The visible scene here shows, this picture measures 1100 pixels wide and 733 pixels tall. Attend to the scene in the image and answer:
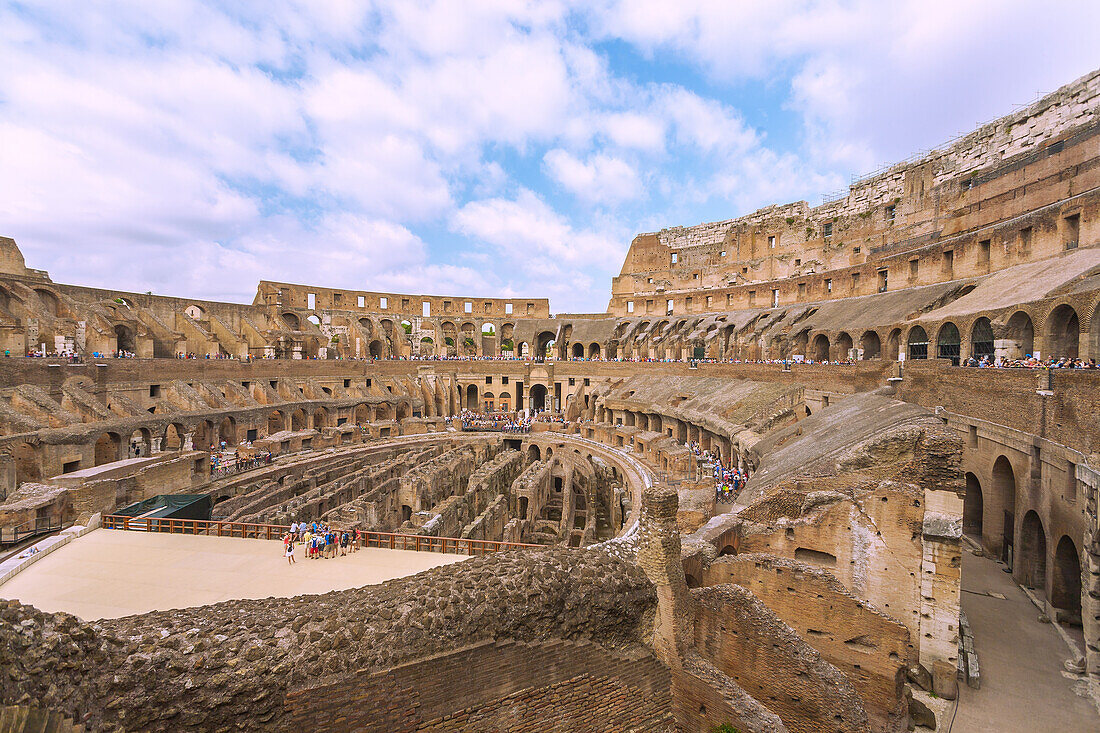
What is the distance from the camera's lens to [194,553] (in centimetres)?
1112

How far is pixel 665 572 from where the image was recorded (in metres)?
7.58

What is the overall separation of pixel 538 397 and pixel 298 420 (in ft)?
70.8

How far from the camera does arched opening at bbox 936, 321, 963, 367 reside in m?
19.5

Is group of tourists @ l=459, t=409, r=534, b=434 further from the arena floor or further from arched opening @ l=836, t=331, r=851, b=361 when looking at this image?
the arena floor

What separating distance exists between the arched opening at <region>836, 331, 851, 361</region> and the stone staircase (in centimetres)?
3127

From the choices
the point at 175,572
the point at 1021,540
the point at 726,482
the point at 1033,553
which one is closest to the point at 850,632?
the point at 1021,540

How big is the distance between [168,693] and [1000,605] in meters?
16.9

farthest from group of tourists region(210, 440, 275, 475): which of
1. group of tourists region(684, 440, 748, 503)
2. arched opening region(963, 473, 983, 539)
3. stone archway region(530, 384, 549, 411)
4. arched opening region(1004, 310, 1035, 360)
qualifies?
arched opening region(1004, 310, 1035, 360)

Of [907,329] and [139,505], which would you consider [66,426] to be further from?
[907,329]

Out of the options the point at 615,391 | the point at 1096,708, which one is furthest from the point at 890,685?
the point at 615,391

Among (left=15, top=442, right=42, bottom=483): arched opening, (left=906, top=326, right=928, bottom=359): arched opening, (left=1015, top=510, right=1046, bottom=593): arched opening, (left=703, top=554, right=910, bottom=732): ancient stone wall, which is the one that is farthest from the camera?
(left=906, top=326, right=928, bottom=359): arched opening

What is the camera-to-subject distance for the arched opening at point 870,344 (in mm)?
25562

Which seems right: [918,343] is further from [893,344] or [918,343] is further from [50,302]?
[50,302]

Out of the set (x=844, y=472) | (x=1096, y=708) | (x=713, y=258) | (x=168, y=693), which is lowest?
(x=1096, y=708)
